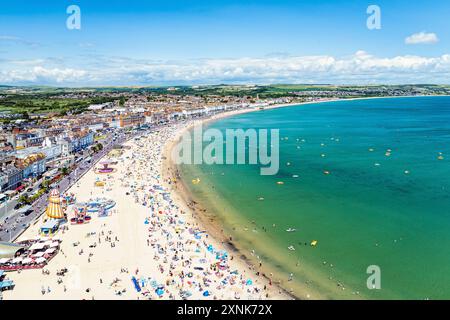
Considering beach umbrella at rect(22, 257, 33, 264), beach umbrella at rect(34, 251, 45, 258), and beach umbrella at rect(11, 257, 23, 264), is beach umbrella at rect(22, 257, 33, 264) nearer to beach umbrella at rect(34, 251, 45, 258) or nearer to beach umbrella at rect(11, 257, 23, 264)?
beach umbrella at rect(11, 257, 23, 264)

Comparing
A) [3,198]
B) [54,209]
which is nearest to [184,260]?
[54,209]

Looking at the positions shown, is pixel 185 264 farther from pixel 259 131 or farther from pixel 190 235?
pixel 259 131

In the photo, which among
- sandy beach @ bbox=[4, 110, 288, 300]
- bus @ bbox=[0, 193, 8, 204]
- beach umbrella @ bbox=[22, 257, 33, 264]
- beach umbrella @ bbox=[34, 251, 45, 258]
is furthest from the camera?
bus @ bbox=[0, 193, 8, 204]

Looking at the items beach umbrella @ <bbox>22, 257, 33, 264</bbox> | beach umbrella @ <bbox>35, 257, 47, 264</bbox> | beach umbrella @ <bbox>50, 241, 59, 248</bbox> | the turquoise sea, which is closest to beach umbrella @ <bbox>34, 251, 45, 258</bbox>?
beach umbrella @ <bbox>35, 257, 47, 264</bbox>
